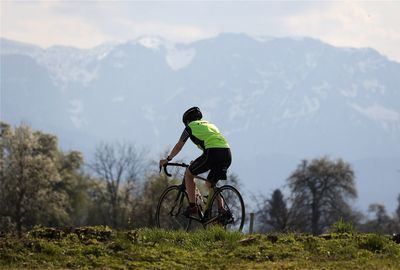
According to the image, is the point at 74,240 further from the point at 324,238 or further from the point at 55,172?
the point at 55,172

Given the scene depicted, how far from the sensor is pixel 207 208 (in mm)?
12617

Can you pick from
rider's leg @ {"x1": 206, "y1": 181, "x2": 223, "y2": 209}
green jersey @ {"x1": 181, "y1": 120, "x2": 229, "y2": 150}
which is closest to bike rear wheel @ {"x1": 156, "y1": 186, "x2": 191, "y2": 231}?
rider's leg @ {"x1": 206, "y1": 181, "x2": 223, "y2": 209}

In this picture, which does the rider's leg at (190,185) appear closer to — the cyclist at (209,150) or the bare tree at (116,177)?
the cyclist at (209,150)

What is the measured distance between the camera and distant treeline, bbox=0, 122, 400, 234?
65.5 m

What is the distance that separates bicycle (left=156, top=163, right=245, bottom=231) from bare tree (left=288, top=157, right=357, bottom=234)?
212 feet

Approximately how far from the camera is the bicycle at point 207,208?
41.0ft

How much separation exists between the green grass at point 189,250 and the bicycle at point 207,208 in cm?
128

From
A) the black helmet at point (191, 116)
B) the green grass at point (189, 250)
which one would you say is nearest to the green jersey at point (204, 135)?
the black helmet at point (191, 116)

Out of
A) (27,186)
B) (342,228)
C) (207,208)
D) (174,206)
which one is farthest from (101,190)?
(342,228)

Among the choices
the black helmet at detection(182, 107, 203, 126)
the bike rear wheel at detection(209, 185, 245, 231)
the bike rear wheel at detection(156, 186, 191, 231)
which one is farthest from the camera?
the bike rear wheel at detection(156, 186, 191, 231)

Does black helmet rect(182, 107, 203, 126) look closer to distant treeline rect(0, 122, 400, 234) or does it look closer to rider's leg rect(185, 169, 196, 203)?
rider's leg rect(185, 169, 196, 203)

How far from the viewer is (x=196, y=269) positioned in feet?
29.2

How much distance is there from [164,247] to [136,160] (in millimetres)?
77168

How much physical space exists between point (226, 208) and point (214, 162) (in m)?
0.90
